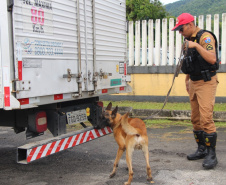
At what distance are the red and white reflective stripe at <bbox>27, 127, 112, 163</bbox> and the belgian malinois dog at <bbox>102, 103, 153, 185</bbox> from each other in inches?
19.8

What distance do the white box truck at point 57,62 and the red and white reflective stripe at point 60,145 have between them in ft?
0.05

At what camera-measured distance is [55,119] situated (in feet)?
13.6

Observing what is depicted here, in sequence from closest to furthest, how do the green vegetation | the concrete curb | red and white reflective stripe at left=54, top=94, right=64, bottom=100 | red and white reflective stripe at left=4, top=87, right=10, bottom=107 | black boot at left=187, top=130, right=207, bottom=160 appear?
red and white reflective stripe at left=4, top=87, right=10, bottom=107
red and white reflective stripe at left=54, top=94, right=64, bottom=100
black boot at left=187, top=130, right=207, bottom=160
the concrete curb
the green vegetation

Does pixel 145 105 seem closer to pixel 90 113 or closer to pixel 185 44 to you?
pixel 90 113

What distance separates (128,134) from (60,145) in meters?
0.92

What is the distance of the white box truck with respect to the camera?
10.9 ft

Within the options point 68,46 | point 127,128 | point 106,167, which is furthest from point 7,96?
point 106,167

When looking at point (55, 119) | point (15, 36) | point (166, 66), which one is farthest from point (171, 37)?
point (15, 36)

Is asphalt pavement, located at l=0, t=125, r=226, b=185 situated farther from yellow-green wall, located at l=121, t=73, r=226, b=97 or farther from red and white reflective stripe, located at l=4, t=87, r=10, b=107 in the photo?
yellow-green wall, located at l=121, t=73, r=226, b=97

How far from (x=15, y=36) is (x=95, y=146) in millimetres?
2922

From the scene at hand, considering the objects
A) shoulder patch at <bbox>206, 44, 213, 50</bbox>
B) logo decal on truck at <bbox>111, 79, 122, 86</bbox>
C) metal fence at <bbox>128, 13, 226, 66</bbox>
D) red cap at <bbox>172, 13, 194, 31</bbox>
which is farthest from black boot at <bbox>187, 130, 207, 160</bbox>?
metal fence at <bbox>128, 13, 226, 66</bbox>

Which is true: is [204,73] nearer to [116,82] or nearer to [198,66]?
[198,66]

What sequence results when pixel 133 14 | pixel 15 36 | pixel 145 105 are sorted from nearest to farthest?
pixel 15 36
pixel 145 105
pixel 133 14

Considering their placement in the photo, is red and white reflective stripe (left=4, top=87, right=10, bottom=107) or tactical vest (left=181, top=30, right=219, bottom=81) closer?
red and white reflective stripe (left=4, top=87, right=10, bottom=107)
